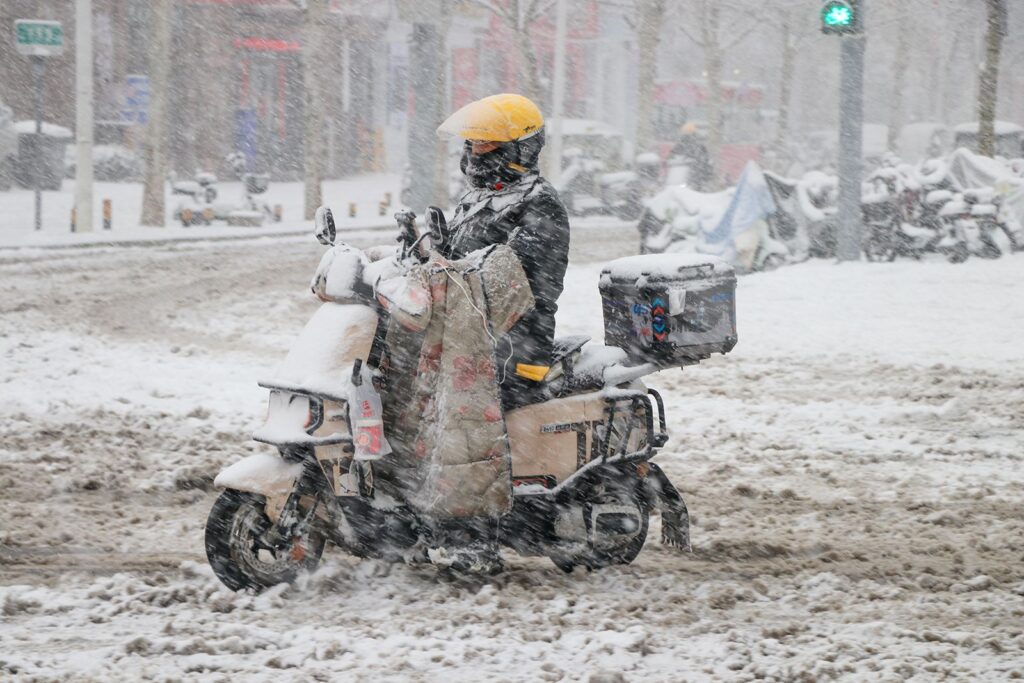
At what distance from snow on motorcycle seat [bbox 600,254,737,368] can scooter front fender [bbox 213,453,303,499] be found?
1.58 meters

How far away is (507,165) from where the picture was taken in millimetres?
5867

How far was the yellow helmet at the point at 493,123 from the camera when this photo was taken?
18.8 ft

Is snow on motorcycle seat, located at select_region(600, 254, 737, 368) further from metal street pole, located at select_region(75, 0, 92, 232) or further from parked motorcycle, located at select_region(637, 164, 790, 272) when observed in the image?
metal street pole, located at select_region(75, 0, 92, 232)

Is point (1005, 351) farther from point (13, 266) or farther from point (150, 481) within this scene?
point (13, 266)

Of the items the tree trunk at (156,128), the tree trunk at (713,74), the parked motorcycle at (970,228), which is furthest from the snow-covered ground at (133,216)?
the parked motorcycle at (970,228)

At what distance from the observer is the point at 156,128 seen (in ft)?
81.3

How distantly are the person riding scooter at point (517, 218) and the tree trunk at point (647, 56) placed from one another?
3181 centimetres

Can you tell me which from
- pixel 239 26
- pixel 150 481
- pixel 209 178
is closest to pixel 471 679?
pixel 150 481

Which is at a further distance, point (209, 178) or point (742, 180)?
point (209, 178)

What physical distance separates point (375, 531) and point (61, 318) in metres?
8.61

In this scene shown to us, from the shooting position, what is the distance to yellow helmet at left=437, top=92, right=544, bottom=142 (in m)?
5.74

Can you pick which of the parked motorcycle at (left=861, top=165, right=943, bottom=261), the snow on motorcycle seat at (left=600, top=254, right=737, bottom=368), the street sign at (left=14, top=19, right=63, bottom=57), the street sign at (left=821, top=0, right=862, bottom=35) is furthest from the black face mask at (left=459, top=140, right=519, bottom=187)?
the street sign at (left=14, top=19, right=63, bottom=57)

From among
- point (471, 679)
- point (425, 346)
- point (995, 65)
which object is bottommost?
point (471, 679)

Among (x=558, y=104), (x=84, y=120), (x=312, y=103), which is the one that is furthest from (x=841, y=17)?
(x=558, y=104)
